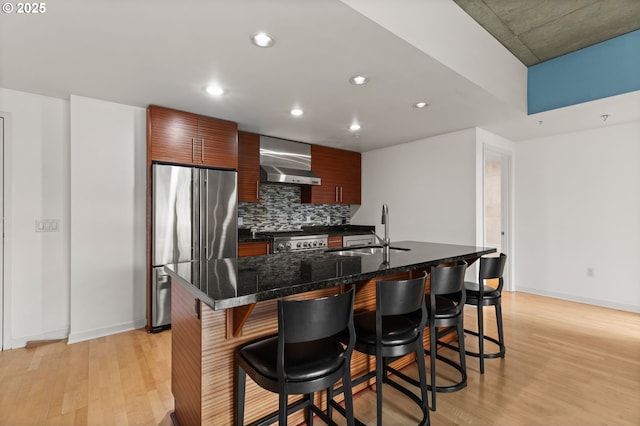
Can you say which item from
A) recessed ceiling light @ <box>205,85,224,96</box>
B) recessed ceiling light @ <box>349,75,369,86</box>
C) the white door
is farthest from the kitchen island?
the white door

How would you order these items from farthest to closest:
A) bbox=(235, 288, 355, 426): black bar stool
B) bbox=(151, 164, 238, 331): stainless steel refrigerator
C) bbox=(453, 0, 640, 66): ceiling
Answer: bbox=(151, 164, 238, 331): stainless steel refrigerator
bbox=(453, 0, 640, 66): ceiling
bbox=(235, 288, 355, 426): black bar stool

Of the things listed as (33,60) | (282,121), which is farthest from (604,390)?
(33,60)

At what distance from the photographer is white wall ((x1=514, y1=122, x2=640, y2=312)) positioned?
3.86 metres

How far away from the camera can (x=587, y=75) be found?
119 inches

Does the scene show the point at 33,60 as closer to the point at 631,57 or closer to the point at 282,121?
the point at 282,121

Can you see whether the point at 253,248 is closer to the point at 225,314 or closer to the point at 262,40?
the point at 225,314

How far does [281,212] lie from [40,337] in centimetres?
310

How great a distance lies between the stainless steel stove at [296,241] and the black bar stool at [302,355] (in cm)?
265

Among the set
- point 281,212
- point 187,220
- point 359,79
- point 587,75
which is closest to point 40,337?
point 187,220

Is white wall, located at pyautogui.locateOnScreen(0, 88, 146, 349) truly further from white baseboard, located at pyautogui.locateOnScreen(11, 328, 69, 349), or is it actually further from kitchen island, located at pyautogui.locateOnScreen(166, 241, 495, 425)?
kitchen island, located at pyautogui.locateOnScreen(166, 241, 495, 425)

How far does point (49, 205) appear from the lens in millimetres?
3066

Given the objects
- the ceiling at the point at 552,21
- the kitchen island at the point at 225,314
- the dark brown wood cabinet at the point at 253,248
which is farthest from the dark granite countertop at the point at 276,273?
the ceiling at the point at 552,21

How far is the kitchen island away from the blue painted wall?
2769 mm

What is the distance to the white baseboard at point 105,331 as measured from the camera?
299 cm
